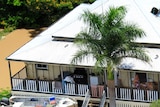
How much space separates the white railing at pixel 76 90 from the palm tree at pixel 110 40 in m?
2.42

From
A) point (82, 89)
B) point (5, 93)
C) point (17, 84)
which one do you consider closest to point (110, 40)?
point (82, 89)

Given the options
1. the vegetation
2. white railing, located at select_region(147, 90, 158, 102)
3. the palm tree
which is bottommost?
the vegetation

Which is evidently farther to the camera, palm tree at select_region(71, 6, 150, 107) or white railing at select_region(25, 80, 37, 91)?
white railing at select_region(25, 80, 37, 91)

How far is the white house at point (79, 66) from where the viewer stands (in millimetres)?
31078

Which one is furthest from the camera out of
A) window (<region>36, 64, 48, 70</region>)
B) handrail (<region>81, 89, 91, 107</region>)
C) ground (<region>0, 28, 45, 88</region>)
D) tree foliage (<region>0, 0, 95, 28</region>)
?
tree foliage (<region>0, 0, 95, 28</region>)

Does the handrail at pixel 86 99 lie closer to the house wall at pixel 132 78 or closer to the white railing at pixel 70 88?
the white railing at pixel 70 88

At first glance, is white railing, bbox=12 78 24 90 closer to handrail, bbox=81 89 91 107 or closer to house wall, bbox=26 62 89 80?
house wall, bbox=26 62 89 80

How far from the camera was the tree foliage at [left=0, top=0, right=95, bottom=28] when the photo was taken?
48875 mm

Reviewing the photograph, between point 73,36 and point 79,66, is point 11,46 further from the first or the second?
point 79,66

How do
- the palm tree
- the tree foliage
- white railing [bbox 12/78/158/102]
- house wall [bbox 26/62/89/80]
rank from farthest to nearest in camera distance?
the tree foliage < house wall [bbox 26/62/89/80] < white railing [bbox 12/78/158/102] < the palm tree

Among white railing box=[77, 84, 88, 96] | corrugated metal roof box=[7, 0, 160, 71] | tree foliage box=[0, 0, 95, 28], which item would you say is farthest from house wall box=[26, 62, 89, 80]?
tree foliage box=[0, 0, 95, 28]

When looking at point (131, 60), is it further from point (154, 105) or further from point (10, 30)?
point (10, 30)

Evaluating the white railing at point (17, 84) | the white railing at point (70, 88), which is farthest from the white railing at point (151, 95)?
the white railing at point (17, 84)

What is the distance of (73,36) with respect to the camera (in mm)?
33594
